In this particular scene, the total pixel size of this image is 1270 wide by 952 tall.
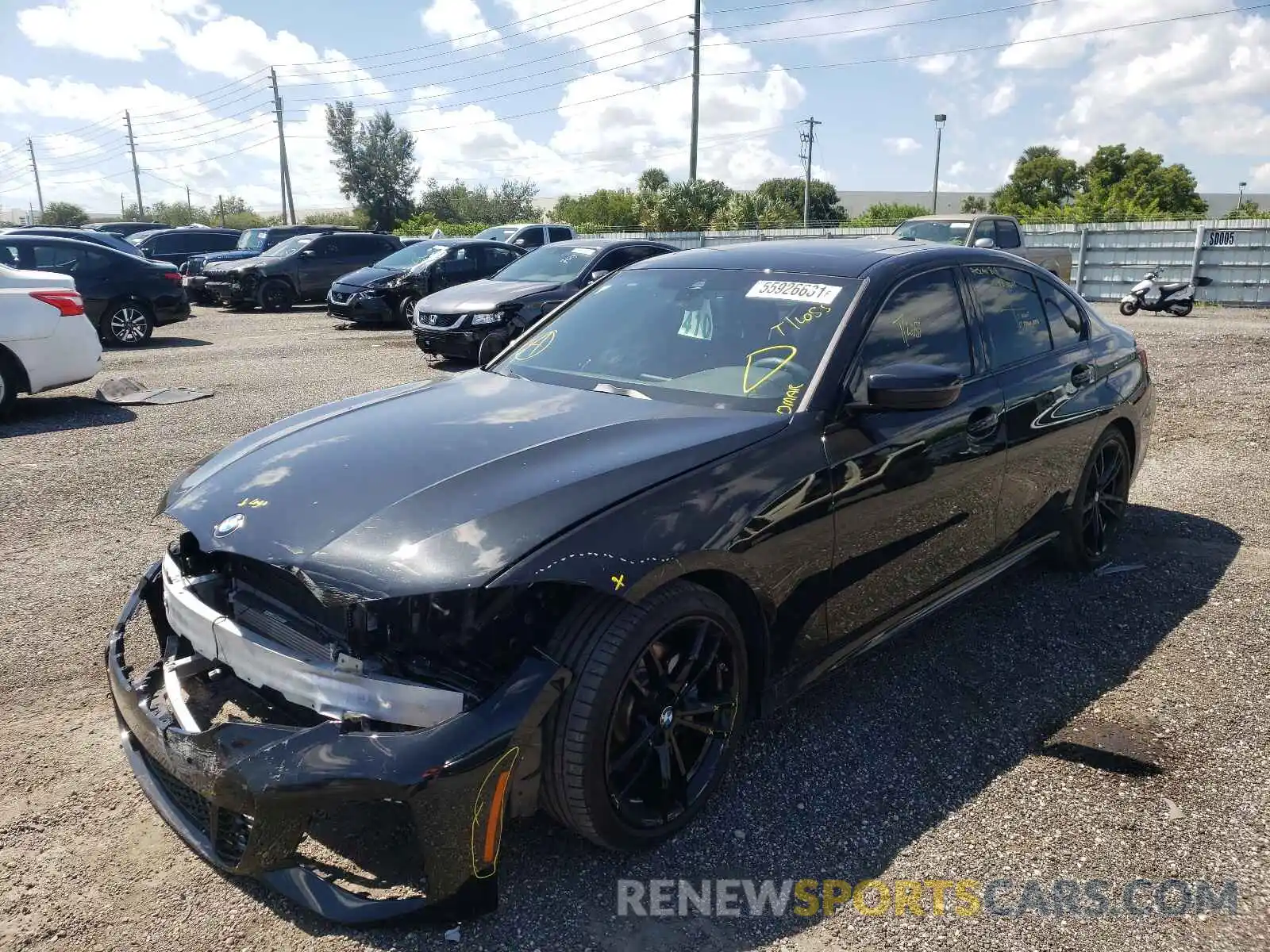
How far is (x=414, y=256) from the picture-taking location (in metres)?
16.2

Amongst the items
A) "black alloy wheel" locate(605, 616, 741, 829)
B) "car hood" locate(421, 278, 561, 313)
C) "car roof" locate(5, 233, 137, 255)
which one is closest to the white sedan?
"car hood" locate(421, 278, 561, 313)

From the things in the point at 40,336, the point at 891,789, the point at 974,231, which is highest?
the point at 974,231

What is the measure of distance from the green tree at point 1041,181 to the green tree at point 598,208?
2572 cm

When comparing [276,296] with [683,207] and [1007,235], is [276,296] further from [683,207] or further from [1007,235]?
[683,207]

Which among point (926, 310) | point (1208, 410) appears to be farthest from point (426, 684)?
point (1208, 410)

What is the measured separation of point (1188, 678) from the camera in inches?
145

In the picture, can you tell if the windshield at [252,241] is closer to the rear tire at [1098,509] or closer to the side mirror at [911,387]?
the rear tire at [1098,509]

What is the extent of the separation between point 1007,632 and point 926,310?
151cm

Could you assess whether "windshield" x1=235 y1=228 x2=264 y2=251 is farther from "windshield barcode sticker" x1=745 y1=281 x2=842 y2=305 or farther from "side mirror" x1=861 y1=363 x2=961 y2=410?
"side mirror" x1=861 y1=363 x2=961 y2=410

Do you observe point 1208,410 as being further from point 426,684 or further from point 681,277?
point 426,684

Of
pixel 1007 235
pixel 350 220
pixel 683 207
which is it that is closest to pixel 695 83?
pixel 683 207

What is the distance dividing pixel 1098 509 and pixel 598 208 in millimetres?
44885

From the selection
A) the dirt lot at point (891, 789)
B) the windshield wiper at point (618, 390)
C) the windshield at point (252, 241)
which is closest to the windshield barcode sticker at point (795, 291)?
the windshield wiper at point (618, 390)

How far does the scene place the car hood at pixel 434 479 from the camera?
2.31 m
